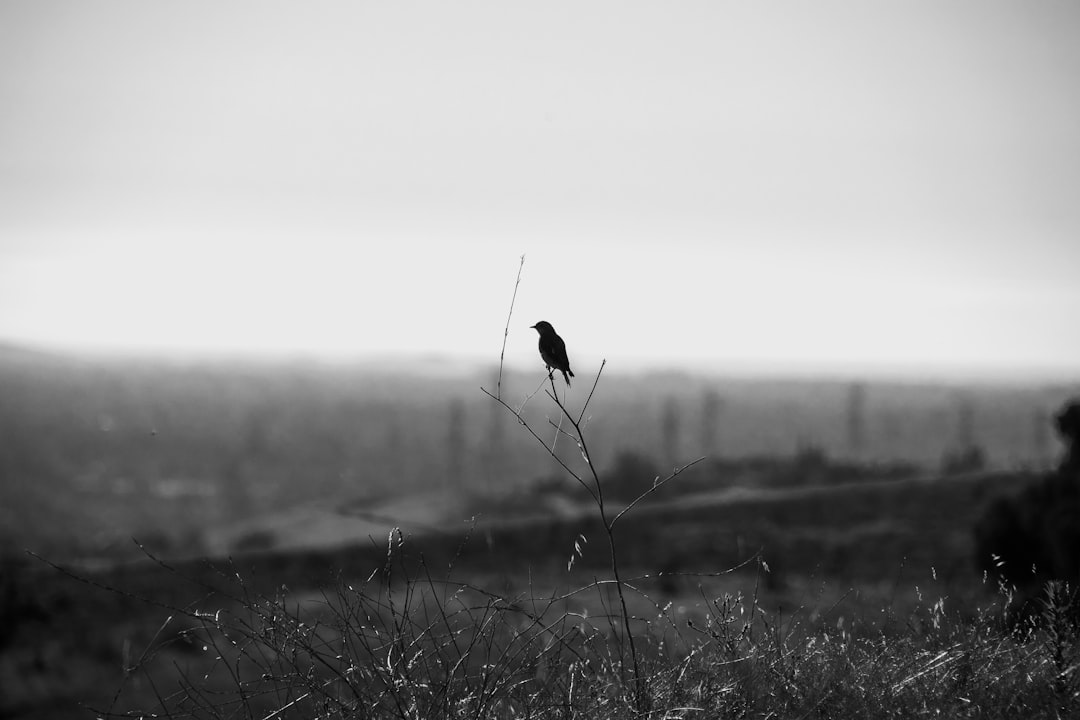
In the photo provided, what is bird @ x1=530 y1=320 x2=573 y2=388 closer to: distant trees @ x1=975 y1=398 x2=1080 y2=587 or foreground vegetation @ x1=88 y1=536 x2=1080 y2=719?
foreground vegetation @ x1=88 y1=536 x2=1080 y2=719

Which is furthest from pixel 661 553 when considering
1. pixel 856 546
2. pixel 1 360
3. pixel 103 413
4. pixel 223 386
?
pixel 223 386

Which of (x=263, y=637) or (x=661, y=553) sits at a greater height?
(x=263, y=637)

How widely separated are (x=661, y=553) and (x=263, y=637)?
16.1 metres

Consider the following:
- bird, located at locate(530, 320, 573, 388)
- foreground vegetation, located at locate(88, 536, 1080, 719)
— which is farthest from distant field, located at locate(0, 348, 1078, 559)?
foreground vegetation, located at locate(88, 536, 1080, 719)

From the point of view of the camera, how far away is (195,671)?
10812mm

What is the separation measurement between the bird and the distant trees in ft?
18.3

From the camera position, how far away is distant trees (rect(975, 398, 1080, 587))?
7637 millimetres

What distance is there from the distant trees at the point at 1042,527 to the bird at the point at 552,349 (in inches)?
219

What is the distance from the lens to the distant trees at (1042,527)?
7637 millimetres

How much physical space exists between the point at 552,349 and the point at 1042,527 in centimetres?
663

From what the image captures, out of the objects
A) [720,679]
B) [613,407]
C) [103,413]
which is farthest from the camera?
[613,407]

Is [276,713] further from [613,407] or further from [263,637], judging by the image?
[613,407]

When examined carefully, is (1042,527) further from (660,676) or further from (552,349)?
(660,676)

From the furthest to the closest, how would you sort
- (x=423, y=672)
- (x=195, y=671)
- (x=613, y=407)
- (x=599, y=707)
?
(x=613, y=407)
(x=195, y=671)
(x=423, y=672)
(x=599, y=707)
